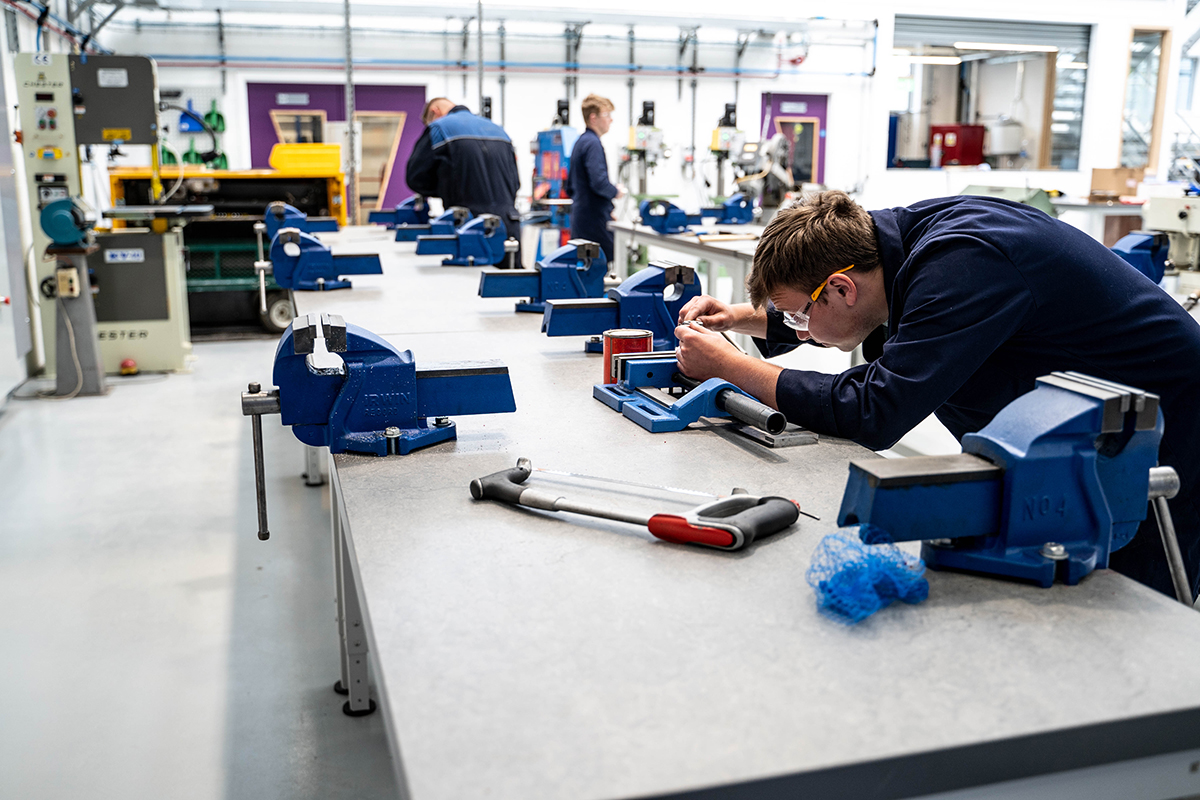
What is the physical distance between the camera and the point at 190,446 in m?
3.98

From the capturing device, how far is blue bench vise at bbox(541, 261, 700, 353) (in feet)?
6.59

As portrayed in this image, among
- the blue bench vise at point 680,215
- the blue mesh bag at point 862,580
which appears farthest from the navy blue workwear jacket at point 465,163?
the blue mesh bag at point 862,580

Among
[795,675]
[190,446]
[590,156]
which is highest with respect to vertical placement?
[590,156]

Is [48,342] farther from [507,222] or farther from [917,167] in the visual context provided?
[917,167]

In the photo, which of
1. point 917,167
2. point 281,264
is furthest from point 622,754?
point 917,167

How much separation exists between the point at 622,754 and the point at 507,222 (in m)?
4.70

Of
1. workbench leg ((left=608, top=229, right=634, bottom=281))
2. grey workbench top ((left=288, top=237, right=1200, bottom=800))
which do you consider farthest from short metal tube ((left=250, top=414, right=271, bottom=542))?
workbench leg ((left=608, top=229, right=634, bottom=281))

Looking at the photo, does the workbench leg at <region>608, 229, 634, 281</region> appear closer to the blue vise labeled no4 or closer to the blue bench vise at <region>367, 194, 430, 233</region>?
the blue bench vise at <region>367, 194, 430, 233</region>

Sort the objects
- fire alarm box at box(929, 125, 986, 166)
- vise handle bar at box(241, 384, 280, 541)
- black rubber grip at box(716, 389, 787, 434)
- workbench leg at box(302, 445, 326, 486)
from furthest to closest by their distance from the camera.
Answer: fire alarm box at box(929, 125, 986, 166), workbench leg at box(302, 445, 326, 486), black rubber grip at box(716, 389, 787, 434), vise handle bar at box(241, 384, 280, 541)

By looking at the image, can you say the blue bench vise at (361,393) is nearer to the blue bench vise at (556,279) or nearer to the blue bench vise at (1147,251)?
the blue bench vise at (556,279)

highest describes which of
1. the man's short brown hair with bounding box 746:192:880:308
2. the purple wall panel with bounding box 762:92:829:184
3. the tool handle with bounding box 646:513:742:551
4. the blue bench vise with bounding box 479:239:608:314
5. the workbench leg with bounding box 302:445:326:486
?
the purple wall panel with bounding box 762:92:829:184

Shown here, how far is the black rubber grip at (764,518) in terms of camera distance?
1.03m

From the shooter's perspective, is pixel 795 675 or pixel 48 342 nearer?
pixel 795 675

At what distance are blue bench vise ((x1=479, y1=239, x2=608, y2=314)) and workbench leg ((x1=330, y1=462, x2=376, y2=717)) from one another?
2.81ft
